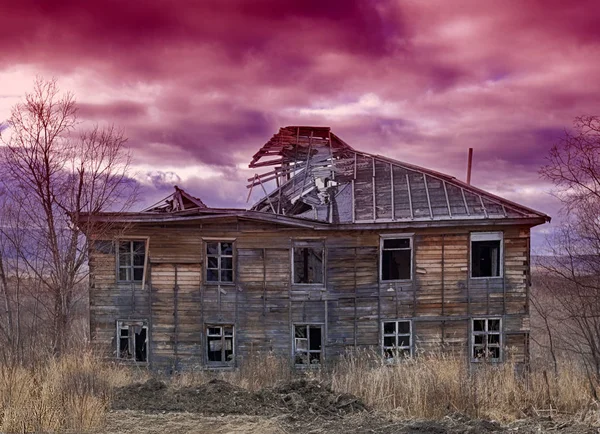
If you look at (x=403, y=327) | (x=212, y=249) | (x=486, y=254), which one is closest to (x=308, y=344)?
(x=403, y=327)

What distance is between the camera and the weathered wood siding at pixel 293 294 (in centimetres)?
1961

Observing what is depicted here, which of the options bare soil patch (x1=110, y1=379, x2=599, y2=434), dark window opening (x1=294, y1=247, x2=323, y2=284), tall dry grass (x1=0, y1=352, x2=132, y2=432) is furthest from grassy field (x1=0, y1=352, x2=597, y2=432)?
dark window opening (x1=294, y1=247, x2=323, y2=284)

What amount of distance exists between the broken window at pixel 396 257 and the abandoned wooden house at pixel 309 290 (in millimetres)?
242

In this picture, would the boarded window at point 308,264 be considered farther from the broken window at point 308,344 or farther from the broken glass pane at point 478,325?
the broken glass pane at point 478,325

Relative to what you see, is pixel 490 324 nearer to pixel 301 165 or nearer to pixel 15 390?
pixel 301 165

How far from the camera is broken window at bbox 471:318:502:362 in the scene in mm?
19625

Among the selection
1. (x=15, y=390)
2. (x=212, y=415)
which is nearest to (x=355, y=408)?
(x=212, y=415)

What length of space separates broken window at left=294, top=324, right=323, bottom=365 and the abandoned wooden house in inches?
3.3

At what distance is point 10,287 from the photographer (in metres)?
16.0

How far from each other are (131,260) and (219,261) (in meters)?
3.39

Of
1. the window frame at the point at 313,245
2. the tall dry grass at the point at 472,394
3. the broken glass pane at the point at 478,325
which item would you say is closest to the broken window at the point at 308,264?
the window frame at the point at 313,245

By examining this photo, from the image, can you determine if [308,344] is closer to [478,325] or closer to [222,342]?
[222,342]

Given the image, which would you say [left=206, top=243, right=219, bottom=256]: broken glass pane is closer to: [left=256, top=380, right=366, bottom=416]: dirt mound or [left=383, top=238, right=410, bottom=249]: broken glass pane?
[left=383, top=238, right=410, bottom=249]: broken glass pane

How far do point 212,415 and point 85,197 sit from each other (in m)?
9.17
